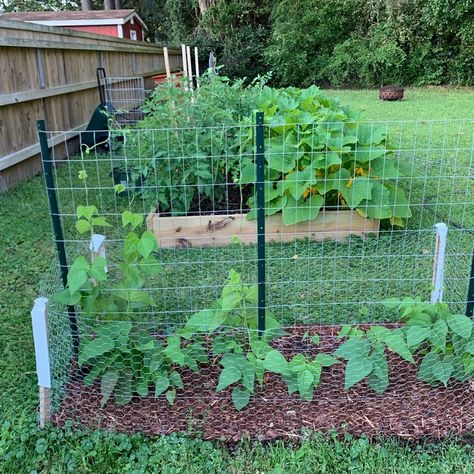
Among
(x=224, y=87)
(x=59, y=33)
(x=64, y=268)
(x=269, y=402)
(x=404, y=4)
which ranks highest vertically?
(x=404, y=4)

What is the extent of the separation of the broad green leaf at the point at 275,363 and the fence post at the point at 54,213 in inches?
36.6

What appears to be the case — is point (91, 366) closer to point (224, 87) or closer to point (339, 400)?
point (339, 400)

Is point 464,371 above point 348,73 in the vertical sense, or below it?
below

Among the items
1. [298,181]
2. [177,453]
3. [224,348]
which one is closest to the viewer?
[177,453]

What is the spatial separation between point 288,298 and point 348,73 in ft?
53.8

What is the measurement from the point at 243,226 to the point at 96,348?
211 cm

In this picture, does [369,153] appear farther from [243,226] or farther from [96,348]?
[96,348]

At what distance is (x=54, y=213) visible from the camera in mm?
2334

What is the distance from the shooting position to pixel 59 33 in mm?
7133

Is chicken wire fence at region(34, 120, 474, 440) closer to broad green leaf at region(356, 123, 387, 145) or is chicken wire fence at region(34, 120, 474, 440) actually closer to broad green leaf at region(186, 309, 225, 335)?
broad green leaf at region(186, 309, 225, 335)

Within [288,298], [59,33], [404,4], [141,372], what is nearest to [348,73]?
[404,4]

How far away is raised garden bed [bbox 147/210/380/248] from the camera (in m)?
4.16

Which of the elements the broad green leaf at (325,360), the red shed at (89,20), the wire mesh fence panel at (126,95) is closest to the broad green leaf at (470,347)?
the broad green leaf at (325,360)

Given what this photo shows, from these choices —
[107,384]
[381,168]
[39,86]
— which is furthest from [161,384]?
[39,86]
